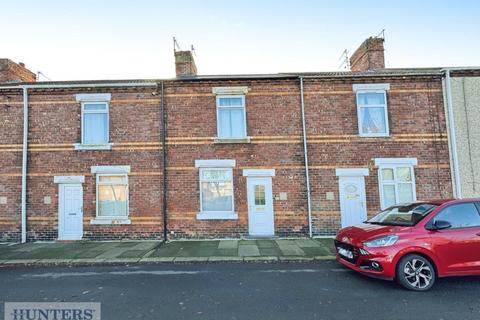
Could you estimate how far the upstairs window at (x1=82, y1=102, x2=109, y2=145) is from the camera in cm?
1164

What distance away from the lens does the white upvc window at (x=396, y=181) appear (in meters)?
11.1

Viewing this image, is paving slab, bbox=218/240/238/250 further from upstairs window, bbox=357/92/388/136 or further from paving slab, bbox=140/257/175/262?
upstairs window, bbox=357/92/388/136

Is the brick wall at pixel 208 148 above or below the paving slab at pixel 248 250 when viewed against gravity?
above

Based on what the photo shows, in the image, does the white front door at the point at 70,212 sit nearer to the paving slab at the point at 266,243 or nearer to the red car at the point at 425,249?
the paving slab at the point at 266,243

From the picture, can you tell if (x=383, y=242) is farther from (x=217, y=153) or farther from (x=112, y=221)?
(x=112, y=221)

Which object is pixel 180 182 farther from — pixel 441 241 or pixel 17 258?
pixel 441 241

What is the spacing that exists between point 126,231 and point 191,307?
695cm

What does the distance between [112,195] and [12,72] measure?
24.0 ft

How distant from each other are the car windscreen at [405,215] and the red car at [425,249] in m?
0.11

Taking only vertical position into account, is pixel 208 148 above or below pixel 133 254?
above

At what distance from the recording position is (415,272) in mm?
5684

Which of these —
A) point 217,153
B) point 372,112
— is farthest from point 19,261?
point 372,112

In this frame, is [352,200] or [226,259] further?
[352,200]

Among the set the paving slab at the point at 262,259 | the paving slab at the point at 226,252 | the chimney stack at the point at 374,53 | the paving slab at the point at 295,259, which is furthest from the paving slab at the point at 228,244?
the chimney stack at the point at 374,53
